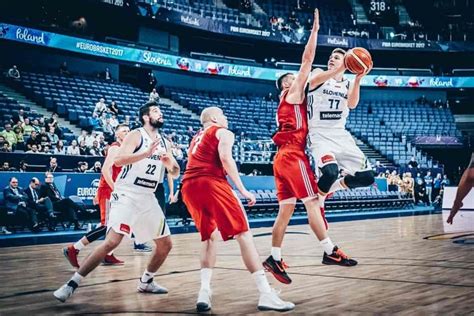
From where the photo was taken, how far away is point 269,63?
32.2 m

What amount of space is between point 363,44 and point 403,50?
2600mm

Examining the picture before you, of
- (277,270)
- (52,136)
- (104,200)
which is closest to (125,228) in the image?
(277,270)

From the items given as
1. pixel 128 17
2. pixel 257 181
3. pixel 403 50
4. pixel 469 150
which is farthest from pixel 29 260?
pixel 403 50

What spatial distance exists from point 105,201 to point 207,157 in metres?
3.18

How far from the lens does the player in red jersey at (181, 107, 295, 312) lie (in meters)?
3.84

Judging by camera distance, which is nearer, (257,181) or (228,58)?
(257,181)

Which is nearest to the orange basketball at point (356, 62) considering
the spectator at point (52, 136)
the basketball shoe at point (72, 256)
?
the basketball shoe at point (72, 256)

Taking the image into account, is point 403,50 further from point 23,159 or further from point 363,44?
point 23,159

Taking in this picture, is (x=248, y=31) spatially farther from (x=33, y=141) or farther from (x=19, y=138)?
(x=33, y=141)

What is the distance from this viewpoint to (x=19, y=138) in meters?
13.1

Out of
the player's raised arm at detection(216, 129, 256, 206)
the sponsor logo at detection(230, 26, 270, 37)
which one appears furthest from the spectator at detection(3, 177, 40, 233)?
the sponsor logo at detection(230, 26, 270, 37)

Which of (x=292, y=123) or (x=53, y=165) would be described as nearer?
(x=292, y=123)

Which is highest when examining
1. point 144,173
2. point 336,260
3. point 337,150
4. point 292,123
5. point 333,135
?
point 292,123

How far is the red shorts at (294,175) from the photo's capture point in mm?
5047
